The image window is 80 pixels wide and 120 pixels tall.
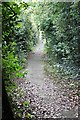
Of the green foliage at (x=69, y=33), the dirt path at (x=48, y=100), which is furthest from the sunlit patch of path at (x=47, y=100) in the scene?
the green foliage at (x=69, y=33)

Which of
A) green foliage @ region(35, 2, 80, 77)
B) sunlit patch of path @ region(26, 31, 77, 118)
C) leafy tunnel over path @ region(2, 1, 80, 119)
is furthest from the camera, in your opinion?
green foliage @ region(35, 2, 80, 77)

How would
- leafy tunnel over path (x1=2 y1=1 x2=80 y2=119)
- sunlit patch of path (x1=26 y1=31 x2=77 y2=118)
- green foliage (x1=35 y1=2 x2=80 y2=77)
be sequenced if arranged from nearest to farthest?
leafy tunnel over path (x1=2 y1=1 x2=80 y2=119) → sunlit patch of path (x1=26 y1=31 x2=77 y2=118) → green foliage (x1=35 y1=2 x2=80 y2=77)

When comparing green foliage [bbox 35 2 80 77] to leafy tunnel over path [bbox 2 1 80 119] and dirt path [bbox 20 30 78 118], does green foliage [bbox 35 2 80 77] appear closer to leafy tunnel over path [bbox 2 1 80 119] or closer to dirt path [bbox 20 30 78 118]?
leafy tunnel over path [bbox 2 1 80 119]

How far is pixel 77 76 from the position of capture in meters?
9.44

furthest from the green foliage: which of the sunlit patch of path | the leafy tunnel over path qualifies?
the sunlit patch of path

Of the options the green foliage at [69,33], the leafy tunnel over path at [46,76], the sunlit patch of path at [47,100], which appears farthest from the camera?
the green foliage at [69,33]

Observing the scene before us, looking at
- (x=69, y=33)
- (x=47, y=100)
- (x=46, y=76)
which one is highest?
(x=69, y=33)

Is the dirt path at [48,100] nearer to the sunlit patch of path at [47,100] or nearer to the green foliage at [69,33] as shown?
the sunlit patch of path at [47,100]

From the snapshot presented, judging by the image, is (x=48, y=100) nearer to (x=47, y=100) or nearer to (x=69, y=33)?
(x=47, y=100)

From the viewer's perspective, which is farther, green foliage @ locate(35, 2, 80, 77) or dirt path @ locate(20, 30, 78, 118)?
green foliage @ locate(35, 2, 80, 77)

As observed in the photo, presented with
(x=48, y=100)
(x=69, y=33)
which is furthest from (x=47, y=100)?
(x=69, y=33)

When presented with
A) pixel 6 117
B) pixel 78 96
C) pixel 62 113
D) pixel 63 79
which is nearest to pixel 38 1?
pixel 63 79

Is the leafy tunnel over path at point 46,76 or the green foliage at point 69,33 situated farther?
the green foliage at point 69,33

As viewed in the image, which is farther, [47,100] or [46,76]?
[46,76]
